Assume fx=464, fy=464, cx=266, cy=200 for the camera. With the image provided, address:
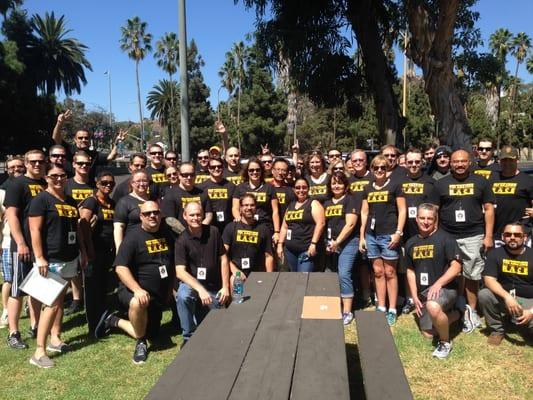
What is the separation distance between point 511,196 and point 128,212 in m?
4.24

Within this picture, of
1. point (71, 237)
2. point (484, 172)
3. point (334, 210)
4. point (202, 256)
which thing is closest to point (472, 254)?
point (484, 172)

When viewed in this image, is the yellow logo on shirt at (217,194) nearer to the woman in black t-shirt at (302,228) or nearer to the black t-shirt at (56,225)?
the woman in black t-shirt at (302,228)

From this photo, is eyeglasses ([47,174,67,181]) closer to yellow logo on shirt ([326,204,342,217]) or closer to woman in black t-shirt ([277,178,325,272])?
woman in black t-shirt ([277,178,325,272])

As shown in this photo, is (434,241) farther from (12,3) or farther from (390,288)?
(12,3)

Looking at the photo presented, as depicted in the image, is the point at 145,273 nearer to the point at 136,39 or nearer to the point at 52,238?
the point at 52,238

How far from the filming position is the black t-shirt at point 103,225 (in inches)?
207

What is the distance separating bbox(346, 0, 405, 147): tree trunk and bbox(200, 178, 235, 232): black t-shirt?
6.62m

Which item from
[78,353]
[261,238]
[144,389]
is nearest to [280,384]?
[144,389]

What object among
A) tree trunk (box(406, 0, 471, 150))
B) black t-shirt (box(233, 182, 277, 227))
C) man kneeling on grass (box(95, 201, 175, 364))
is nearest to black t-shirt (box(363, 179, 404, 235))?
black t-shirt (box(233, 182, 277, 227))

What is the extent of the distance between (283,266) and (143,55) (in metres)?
55.3

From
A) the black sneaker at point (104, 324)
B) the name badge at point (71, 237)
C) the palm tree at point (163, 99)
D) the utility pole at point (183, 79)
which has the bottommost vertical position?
the black sneaker at point (104, 324)

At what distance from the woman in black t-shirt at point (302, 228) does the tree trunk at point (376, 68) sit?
6.62m

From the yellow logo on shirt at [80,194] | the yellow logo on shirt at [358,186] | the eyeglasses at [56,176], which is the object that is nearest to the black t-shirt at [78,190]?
the yellow logo on shirt at [80,194]

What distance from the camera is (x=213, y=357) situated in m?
2.79
